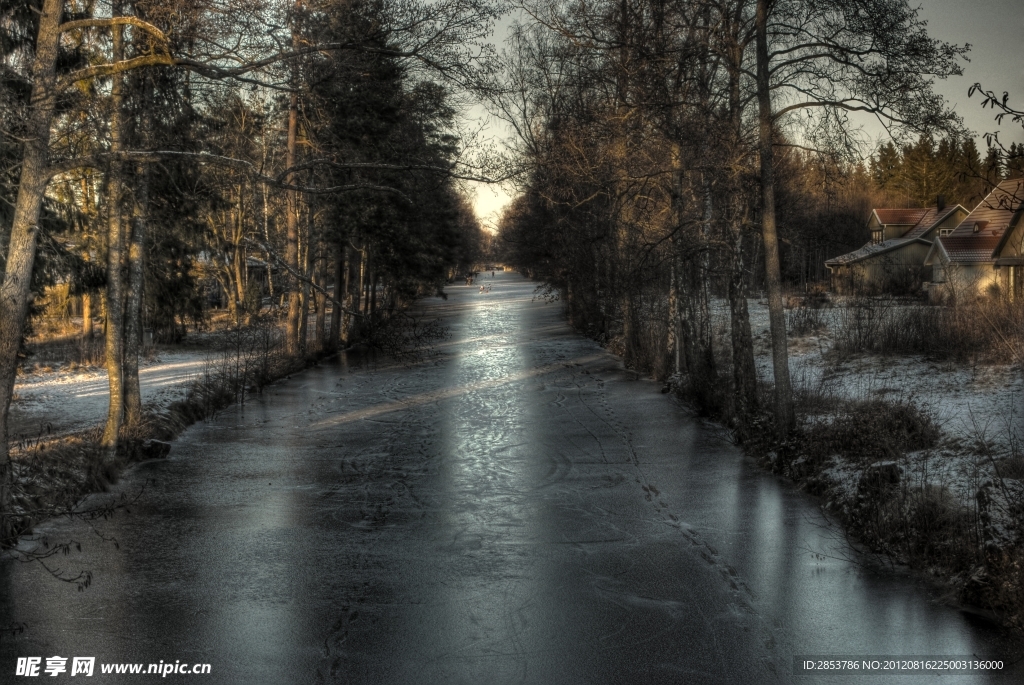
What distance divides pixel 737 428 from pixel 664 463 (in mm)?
2515

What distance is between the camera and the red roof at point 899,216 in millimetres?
74500

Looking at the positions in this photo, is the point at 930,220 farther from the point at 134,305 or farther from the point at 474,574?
the point at 474,574

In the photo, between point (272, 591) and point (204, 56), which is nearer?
point (272, 591)

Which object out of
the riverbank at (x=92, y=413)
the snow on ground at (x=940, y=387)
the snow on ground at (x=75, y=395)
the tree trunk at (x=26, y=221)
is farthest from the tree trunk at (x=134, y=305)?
the snow on ground at (x=940, y=387)

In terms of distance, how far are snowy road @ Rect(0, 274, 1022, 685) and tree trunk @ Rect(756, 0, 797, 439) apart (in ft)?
3.53

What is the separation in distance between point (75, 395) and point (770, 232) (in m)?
15.2

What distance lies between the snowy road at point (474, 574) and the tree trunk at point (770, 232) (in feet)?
3.53

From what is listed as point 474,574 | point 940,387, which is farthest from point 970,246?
point 474,574

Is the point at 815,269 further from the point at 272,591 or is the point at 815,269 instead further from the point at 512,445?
the point at 272,591

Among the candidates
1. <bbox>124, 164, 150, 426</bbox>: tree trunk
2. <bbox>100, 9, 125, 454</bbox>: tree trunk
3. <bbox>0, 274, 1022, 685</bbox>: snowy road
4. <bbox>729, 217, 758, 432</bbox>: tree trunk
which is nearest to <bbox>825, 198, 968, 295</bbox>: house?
<bbox>729, 217, 758, 432</bbox>: tree trunk

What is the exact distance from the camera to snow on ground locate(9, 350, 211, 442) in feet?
55.1

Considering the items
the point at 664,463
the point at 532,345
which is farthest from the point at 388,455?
the point at 532,345

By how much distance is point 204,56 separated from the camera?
997 centimetres

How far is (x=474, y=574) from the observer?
8.80 metres
